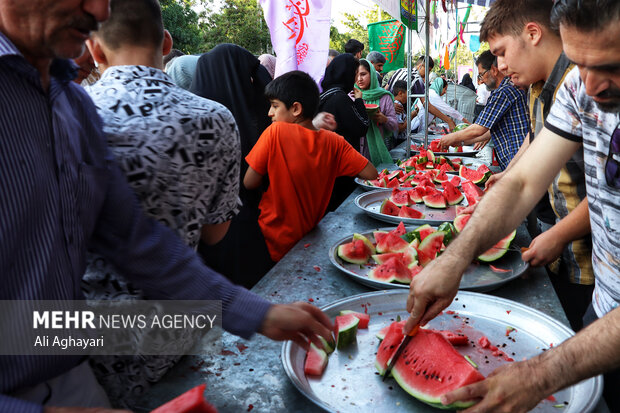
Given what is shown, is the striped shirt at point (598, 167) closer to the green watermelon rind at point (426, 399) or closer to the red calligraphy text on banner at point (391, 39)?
the green watermelon rind at point (426, 399)

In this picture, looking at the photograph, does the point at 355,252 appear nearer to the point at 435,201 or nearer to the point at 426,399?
the point at 426,399

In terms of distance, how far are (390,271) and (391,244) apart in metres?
0.42

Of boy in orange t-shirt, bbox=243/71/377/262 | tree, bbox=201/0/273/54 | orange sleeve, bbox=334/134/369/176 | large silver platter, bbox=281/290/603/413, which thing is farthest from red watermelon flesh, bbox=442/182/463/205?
tree, bbox=201/0/273/54

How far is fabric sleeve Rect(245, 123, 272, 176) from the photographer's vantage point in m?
3.43

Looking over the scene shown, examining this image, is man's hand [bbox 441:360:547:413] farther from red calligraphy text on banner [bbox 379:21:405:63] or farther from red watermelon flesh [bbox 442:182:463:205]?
red calligraphy text on banner [bbox 379:21:405:63]

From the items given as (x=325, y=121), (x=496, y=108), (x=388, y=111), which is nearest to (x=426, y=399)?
(x=496, y=108)

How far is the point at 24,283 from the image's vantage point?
3.28ft

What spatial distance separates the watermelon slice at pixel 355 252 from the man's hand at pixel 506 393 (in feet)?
4.07

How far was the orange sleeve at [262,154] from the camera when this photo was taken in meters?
3.43

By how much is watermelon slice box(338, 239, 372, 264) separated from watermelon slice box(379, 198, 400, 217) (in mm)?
796

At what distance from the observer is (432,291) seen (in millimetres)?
1591

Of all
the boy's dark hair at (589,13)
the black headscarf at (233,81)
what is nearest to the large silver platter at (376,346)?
the boy's dark hair at (589,13)

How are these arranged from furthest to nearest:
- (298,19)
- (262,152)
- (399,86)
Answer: (399,86) → (298,19) → (262,152)

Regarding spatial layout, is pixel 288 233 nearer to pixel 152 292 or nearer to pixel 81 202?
pixel 152 292
